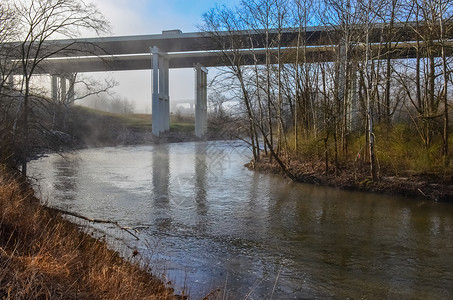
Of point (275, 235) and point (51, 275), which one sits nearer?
point (51, 275)

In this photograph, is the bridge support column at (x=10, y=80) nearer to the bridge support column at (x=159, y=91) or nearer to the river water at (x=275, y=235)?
the river water at (x=275, y=235)

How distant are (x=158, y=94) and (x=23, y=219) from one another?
4178cm

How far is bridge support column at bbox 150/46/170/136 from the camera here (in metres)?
45.1

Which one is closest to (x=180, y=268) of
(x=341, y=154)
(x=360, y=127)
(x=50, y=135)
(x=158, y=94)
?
(x=50, y=135)

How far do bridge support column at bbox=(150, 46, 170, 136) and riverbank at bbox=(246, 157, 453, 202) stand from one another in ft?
100

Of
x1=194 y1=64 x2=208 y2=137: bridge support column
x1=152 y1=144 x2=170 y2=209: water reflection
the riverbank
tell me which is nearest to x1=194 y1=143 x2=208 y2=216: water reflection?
x1=152 y1=144 x2=170 y2=209: water reflection

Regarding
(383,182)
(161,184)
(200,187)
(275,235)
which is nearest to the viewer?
(275,235)

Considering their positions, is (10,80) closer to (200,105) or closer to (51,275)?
(51,275)

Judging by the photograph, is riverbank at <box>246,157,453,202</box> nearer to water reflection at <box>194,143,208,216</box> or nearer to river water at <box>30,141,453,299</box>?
river water at <box>30,141,453,299</box>

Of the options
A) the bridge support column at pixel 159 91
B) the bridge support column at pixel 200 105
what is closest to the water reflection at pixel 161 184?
the bridge support column at pixel 159 91

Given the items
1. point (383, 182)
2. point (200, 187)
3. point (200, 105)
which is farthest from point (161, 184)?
point (200, 105)

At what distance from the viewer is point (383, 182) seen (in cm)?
1500

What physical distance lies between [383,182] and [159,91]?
36.5 m

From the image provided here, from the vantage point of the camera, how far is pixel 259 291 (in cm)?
609
